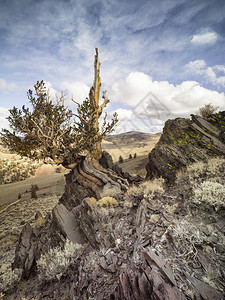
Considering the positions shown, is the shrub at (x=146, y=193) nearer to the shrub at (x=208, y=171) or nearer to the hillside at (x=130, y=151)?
the shrub at (x=208, y=171)

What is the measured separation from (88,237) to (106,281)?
1.85 metres

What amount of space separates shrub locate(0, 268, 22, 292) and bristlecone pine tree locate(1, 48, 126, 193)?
17.5 ft

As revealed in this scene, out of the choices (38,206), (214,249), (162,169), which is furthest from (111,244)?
(38,206)

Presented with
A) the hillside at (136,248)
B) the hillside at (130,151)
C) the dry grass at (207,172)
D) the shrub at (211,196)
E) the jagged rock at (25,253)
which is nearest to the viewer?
the hillside at (136,248)

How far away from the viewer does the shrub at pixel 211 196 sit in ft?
13.3

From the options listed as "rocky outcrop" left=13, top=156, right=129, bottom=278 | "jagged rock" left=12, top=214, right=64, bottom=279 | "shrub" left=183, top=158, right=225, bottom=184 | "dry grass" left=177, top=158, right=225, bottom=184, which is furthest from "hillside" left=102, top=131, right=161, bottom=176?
"jagged rock" left=12, top=214, right=64, bottom=279

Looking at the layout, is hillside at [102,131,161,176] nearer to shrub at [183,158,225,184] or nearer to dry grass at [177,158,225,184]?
dry grass at [177,158,225,184]

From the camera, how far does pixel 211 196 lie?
438 cm

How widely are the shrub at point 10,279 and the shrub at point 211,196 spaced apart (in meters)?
7.53

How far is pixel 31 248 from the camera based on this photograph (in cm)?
622

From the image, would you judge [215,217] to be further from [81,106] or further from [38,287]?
[81,106]

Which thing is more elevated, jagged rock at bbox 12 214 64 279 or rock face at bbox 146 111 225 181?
rock face at bbox 146 111 225 181

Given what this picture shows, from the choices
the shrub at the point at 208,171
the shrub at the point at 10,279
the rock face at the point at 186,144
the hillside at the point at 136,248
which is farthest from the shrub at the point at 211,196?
the shrub at the point at 10,279

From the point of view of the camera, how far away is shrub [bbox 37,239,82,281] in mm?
4457
